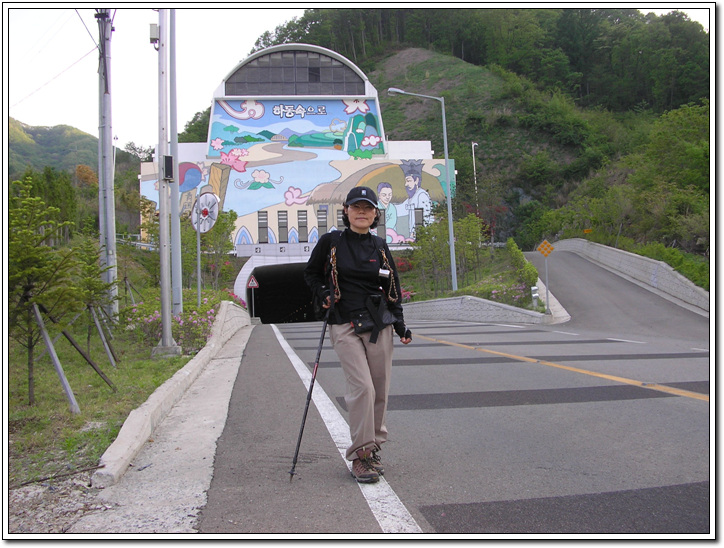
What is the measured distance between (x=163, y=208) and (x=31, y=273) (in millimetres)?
5857

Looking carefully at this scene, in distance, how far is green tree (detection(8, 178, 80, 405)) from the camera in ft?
21.1

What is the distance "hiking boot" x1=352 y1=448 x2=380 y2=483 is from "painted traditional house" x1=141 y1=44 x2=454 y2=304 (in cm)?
4559

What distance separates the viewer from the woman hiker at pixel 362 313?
4410mm

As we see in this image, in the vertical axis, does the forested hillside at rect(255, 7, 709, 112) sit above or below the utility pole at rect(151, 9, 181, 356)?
above

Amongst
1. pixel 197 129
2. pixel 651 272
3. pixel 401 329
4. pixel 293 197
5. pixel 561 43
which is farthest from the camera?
pixel 561 43

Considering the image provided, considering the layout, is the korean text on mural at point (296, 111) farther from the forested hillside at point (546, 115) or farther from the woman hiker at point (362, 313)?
the woman hiker at point (362, 313)

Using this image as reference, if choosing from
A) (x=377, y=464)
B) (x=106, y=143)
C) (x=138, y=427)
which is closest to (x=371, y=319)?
(x=377, y=464)

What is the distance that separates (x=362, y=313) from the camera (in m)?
4.53

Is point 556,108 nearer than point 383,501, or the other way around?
point 383,501

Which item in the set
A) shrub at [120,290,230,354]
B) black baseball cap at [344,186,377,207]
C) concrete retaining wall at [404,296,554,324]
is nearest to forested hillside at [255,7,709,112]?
concrete retaining wall at [404,296,554,324]

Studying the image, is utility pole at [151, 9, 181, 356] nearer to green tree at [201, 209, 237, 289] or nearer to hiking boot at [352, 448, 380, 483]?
hiking boot at [352, 448, 380, 483]

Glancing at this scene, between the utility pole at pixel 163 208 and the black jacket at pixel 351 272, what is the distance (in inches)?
303

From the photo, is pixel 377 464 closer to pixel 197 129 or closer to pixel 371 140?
pixel 371 140
